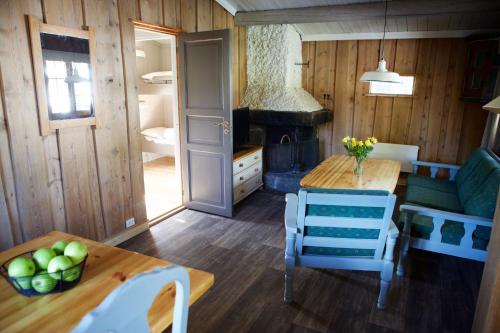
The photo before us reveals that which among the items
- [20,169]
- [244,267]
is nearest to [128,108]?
[20,169]

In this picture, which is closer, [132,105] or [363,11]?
[132,105]

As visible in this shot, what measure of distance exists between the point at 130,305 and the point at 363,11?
416 centimetres

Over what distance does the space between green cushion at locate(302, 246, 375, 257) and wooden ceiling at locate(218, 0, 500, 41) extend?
9.41ft

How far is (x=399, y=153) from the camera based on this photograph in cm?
513

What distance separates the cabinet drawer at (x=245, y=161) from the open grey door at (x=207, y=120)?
34 cm

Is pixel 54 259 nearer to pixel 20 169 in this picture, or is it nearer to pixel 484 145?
pixel 20 169

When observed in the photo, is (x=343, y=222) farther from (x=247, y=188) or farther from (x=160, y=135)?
(x=160, y=135)

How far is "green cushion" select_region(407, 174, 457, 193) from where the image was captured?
12.0 feet

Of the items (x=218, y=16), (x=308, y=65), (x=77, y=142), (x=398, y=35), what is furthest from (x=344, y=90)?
(x=77, y=142)

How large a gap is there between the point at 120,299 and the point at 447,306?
2.47 metres

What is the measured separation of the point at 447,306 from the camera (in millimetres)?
2449

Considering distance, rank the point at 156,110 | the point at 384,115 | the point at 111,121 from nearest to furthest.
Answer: the point at 111,121 < the point at 384,115 < the point at 156,110

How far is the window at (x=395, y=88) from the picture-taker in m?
5.12

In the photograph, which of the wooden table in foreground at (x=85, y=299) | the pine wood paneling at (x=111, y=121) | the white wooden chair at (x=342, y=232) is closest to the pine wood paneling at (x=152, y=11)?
the pine wood paneling at (x=111, y=121)
